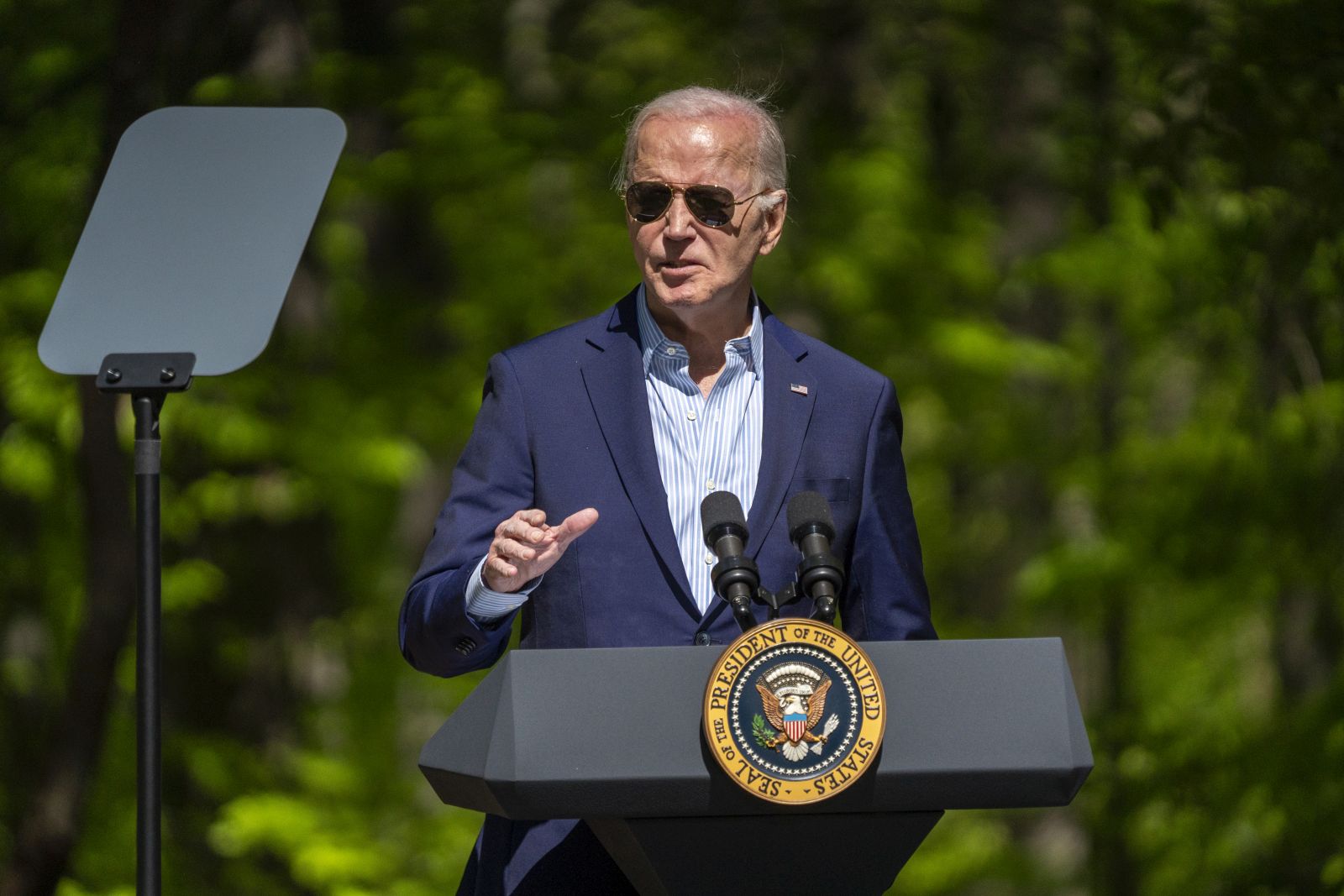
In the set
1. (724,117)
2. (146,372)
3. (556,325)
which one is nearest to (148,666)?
(146,372)

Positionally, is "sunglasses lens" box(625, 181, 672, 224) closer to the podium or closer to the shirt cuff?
the shirt cuff

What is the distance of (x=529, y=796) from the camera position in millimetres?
1789

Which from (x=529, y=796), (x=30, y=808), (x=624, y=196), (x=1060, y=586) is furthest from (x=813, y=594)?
(x=1060, y=586)

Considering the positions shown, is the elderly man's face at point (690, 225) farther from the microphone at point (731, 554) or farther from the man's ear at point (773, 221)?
the microphone at point (731, 554)

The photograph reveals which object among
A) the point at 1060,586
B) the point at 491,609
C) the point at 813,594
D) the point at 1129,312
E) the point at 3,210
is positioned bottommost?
the point at 1060,586

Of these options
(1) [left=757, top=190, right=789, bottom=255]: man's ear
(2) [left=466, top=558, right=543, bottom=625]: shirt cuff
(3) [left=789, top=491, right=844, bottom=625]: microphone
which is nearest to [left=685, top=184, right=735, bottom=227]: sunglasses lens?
(1) [left=757, top=190, right=789, bottom=255]: man's ear

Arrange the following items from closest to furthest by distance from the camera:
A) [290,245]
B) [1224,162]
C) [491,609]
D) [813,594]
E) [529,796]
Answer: [529,796]
[813,594]
[491,609]
[290,245]
[1224,162]

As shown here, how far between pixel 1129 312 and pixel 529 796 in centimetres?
649

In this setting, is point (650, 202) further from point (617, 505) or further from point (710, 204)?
point (617, 505)

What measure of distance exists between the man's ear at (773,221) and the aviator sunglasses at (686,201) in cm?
14

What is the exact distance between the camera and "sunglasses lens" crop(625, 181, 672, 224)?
242cm

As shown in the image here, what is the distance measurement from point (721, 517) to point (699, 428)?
0.43 meters

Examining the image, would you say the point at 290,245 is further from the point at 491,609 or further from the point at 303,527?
the point at 303,527

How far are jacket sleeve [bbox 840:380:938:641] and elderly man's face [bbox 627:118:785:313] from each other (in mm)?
326
